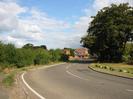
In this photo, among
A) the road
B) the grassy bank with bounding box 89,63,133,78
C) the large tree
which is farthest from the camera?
the large tree

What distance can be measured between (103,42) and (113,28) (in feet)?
17.7

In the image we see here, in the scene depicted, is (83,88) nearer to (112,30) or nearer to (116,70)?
(116,70)

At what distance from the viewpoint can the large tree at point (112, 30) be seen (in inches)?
3191

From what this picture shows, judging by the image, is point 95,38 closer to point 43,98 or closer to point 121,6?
point 121,6

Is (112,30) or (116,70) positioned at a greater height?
(112,30)

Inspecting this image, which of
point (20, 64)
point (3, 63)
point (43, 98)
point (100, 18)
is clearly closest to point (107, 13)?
point (100, 18)

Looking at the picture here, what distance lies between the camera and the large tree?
8106 centimetres

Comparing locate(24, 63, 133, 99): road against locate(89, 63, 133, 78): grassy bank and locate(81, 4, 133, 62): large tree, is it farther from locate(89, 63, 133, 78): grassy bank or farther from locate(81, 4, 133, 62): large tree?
locate(81, 4, 133, 62): large tree

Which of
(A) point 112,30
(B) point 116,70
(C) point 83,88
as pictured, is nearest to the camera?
(C) point 83,88

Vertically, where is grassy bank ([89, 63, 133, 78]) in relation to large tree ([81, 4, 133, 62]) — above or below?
below

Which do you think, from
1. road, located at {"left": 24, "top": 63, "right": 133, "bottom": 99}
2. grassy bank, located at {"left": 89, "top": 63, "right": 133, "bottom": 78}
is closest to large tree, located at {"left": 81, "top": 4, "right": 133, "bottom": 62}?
grassy bank, located at {"left": 89, "top": 63, "right": 133, "bottom": 78}

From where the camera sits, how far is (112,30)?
8019 centimetres

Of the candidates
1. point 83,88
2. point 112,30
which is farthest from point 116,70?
point 112,30

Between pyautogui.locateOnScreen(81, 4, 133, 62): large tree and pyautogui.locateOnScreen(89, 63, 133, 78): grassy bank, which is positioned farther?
pyautogui.locateOnScreen(81, 4, 133, 62): large tree
